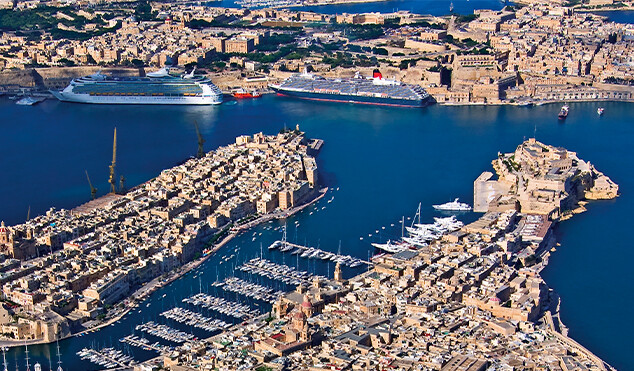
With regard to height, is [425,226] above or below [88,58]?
below

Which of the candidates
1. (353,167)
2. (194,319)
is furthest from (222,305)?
(353,167)

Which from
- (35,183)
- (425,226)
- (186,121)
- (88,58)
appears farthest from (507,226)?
(88,58)

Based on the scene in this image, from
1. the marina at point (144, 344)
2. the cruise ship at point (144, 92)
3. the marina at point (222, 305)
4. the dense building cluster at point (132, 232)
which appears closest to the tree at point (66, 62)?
the cruise ship at point (144, 92)

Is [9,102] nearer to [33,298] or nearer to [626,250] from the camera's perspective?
[33,298]

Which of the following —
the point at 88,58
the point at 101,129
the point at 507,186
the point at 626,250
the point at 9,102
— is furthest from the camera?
the point at 88,58

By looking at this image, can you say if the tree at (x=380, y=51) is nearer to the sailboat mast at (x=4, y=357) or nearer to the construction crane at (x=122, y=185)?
the construction crane at (x=122, y=185)

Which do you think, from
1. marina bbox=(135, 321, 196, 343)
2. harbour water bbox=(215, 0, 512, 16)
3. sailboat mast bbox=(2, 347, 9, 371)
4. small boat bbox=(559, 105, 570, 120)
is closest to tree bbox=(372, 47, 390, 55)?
small boat bbox=(559, 105, 570, 120)
